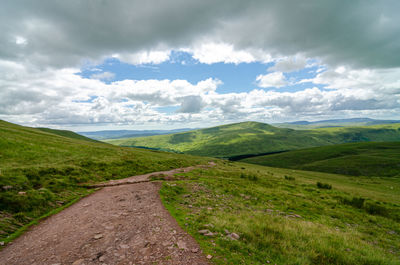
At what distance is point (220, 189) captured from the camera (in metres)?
22.2

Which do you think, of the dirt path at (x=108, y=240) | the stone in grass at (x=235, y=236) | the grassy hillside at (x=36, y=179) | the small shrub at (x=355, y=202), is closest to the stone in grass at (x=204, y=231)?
the dirt path at (x=108, y=240)

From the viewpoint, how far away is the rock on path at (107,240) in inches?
288

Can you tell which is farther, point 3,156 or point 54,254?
point 3,156

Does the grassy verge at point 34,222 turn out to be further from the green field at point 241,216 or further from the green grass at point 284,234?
the green grass at point 284,234

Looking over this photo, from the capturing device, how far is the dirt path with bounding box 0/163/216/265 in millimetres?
7320

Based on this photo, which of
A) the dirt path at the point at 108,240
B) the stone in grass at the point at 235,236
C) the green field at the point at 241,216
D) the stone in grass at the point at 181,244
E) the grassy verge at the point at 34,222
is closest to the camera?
the dirt path at the point at 108,240

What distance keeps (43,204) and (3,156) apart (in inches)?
708

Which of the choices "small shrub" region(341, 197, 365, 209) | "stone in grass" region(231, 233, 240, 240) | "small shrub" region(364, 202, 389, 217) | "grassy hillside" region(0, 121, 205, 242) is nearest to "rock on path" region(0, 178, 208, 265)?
"grassy hillside" region(0, 121, 205, 242)

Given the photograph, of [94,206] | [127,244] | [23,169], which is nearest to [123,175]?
[23,169]

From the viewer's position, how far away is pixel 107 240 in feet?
28.8

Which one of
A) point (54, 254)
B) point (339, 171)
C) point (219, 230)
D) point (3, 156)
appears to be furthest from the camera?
point (339, 171)

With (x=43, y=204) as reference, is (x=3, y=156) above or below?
above

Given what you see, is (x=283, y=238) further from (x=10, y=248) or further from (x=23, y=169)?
(x=23, y=169)

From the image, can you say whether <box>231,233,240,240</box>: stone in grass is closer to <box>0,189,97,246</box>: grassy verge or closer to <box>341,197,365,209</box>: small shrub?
<box>0,189,97,246</box>: grassy verge
